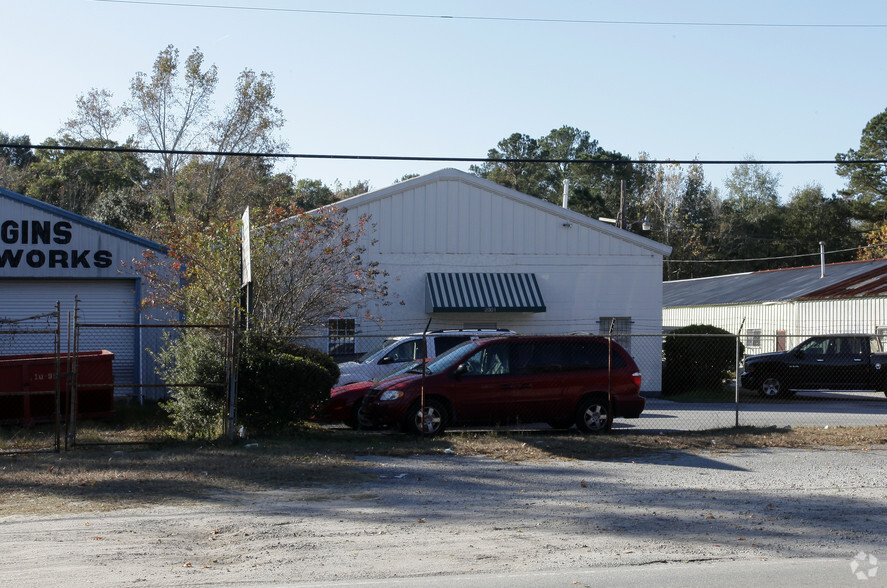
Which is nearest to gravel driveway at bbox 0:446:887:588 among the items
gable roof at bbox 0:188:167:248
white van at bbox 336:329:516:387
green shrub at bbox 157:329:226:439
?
green shrub at bbox 157:329:226:439

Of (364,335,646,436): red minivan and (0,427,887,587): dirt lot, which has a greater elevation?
(364,335,646,436): red minivan

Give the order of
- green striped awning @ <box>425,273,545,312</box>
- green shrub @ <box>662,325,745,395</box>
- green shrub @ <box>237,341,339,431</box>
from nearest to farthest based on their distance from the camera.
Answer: green shrub @ <box>237,341,339,431</box> → green striped awning @ <box>425,273,545,312</box> → green shrub @ <box>662,325,745,395</box>

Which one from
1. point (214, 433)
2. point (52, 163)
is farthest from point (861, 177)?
point (214, 433)

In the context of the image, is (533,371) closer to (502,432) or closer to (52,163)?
(502,432)

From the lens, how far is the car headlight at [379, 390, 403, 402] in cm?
1435

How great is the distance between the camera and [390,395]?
14391mm

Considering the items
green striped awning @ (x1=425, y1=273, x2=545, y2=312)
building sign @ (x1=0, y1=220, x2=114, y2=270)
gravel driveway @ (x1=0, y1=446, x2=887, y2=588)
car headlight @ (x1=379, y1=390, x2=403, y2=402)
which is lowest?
gravel driveway @ (x1=0, y1=446, x2=887, y2=588)

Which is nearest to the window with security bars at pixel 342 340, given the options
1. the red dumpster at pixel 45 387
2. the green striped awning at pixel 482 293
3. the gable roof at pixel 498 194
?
the green striped awning at pixel 482 293

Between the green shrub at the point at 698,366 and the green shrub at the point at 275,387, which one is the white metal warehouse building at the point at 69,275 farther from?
the green shrub at the point at 698,366

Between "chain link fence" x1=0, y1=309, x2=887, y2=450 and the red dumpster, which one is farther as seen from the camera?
the red dumpster

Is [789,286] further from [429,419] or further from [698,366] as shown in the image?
[429,419]

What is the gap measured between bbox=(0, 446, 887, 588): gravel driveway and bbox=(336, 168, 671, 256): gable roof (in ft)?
40.3

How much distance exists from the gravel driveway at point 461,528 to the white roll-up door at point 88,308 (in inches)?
431

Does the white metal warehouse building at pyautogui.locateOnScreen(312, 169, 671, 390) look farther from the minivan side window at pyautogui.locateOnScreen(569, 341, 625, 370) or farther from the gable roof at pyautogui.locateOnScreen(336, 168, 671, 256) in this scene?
the minivan side window at pyautogui.locateOnScreen(569, 341, 625, 370)
